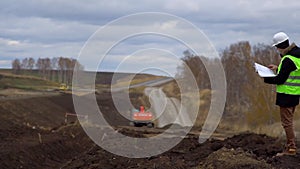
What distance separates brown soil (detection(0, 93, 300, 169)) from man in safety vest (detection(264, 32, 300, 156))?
0.68 m

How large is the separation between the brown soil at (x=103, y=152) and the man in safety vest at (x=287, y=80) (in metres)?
0.68

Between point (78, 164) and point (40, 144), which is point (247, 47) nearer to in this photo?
A: point (40, 144)

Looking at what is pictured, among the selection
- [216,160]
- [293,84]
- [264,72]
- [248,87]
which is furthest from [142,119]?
[216,160]

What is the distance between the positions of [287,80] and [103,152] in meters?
7.41

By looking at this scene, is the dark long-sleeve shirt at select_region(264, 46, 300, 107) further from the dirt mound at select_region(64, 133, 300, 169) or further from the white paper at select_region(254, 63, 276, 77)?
the dirt mound at select_region(64, 133, 300, 169)

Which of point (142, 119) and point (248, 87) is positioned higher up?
point (248, 87)

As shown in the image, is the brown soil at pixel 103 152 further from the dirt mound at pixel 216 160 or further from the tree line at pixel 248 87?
the tree line at pixel 248 87

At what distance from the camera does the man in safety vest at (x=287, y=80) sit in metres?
9.67

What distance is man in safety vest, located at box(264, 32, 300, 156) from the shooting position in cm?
967

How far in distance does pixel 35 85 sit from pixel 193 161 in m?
69.5

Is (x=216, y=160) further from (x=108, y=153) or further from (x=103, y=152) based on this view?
(x=103, y=152)

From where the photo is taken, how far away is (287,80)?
9820 mm

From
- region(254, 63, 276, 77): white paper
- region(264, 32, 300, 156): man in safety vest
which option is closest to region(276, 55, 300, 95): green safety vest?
region(264, 32, 300, 156): man in safety vest

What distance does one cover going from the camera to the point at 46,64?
85.3m
